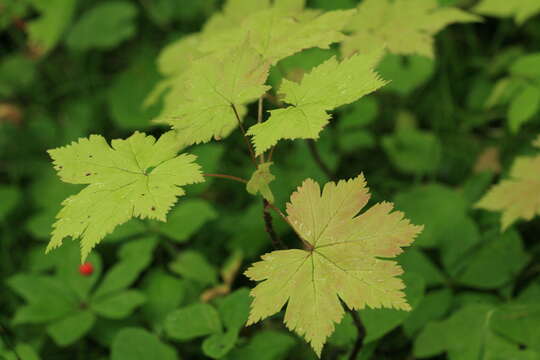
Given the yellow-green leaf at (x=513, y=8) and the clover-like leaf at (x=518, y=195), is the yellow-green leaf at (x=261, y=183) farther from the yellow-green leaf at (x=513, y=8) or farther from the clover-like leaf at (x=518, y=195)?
the yellow-green leaf at (x=513, y=8)

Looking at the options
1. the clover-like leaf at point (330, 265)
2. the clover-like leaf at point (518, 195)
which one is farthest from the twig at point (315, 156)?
the clover-like leaf at point (330, 265)

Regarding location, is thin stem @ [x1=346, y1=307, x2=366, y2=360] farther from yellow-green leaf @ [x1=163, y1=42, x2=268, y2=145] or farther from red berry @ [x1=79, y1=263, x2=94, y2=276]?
red berry @ [x1=79, y1=263, x2=94, y2=276]

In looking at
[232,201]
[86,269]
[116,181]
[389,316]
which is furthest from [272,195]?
[232,201]

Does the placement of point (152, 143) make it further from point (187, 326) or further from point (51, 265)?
point (51, 265)

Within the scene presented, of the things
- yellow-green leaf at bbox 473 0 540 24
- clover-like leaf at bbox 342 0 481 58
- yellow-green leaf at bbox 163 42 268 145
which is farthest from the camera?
yellow-green leaf at bbox 473 0 540 24

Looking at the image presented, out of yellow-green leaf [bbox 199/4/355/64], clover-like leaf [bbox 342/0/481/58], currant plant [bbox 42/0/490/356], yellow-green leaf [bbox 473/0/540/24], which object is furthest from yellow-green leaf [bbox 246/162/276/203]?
yellow-green leaf [bbox 473/0/540/24]

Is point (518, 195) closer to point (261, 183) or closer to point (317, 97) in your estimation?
→ point (317, 97)
